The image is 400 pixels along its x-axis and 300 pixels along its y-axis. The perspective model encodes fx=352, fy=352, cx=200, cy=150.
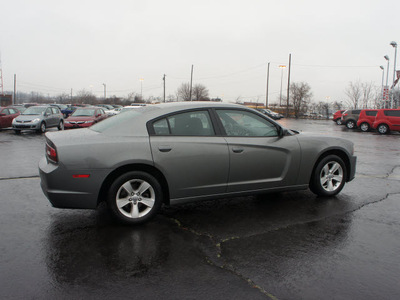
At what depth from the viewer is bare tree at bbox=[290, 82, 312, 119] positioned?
56281 mm

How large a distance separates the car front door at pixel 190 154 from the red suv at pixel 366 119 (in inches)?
945

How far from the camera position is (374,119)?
25.3m

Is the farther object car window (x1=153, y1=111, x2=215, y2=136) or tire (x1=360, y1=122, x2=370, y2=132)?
tire (x1=360, y1=122, x2=370, y2=132)

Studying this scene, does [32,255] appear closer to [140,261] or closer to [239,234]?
[140,261]

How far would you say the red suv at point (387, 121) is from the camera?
23.2 m

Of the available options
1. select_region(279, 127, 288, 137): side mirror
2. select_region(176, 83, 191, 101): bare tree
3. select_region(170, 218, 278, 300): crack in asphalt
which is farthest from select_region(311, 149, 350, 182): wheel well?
select_region(176, 83, 191, 101): bare tree

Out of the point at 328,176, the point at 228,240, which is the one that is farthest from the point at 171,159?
the point at 328,176

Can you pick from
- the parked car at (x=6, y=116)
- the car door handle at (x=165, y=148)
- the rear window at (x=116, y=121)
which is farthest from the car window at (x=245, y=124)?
the parked car at (x=6, y=116)

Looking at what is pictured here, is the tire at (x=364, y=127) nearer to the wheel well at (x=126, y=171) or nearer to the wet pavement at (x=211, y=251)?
the wet pavement at (x=211, y=251)

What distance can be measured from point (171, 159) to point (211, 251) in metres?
1.30

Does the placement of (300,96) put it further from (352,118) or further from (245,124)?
(245,124)

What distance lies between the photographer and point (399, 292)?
2953 mm

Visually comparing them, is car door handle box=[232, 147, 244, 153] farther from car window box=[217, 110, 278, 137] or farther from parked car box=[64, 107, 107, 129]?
parked car box=[64, 107, 107, 129]

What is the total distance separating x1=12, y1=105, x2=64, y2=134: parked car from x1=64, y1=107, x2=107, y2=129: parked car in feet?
3.78
